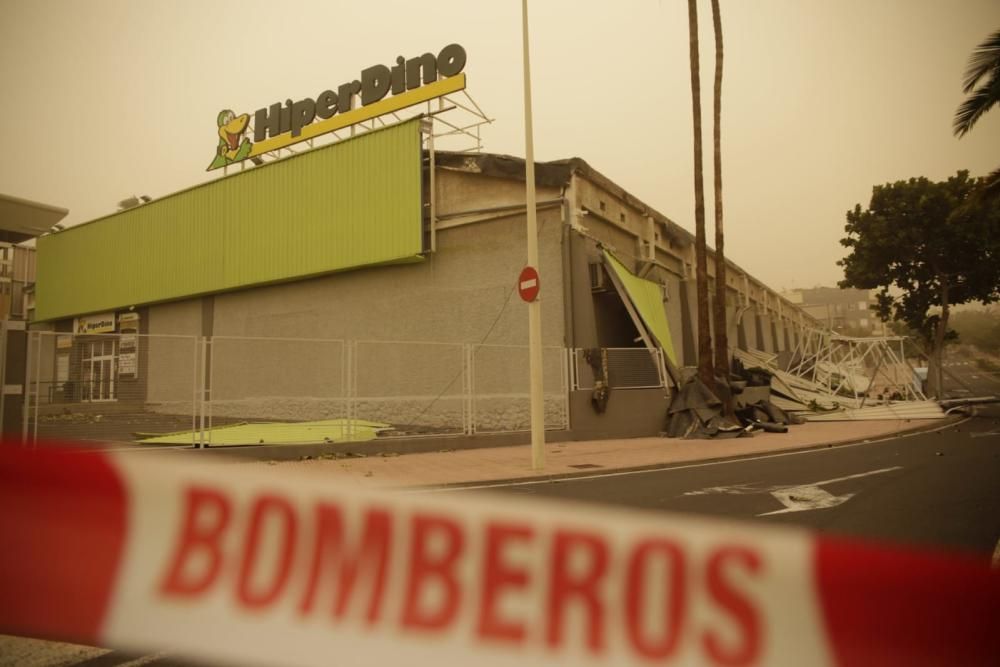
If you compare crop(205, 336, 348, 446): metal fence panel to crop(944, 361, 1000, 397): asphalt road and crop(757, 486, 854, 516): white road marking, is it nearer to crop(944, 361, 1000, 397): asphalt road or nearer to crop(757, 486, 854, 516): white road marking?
crop(757, 486, 854, 516): white road marking

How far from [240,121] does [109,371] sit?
20167 millimetres

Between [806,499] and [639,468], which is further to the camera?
[639,468]

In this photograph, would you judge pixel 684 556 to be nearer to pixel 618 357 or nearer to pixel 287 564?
pixel 287 564

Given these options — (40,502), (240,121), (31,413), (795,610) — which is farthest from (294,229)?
(795,610)

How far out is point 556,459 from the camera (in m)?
12.3

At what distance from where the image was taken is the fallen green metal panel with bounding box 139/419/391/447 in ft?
37.7

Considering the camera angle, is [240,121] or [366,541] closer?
[366,541]

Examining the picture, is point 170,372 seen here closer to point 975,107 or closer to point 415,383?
point 415,383

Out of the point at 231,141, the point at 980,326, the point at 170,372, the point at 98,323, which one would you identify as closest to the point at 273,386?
the point at 170,372

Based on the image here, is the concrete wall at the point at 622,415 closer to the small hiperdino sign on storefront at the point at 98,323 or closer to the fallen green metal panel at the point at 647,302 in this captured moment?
the fallen green metal panel at the point at 647,302

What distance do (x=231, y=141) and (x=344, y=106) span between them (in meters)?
6.84

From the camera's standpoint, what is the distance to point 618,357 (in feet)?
56.6

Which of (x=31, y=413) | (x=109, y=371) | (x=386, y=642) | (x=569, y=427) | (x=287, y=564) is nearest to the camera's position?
(x=386, y=642)

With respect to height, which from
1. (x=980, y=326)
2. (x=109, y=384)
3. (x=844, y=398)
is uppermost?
(x=980, y=326)
